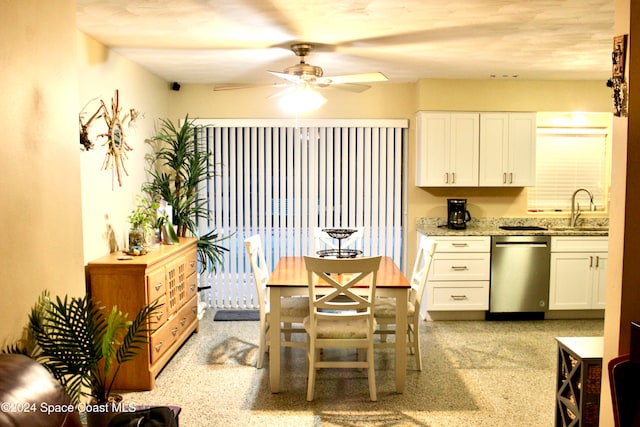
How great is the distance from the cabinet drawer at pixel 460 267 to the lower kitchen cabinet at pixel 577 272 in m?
0.73

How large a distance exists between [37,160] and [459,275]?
4112 mm

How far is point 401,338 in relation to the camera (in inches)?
139

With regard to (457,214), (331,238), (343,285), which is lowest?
(343,285)

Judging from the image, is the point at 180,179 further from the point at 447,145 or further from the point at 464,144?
the point at 464,144

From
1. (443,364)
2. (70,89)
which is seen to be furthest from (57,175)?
(443,364)

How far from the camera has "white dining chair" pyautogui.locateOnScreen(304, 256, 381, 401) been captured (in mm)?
3240

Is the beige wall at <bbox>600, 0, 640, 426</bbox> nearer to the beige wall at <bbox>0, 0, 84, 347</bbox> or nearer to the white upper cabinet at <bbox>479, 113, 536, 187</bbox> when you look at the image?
the beige wall at <bbox>0, 0, 84, 347</bbox>

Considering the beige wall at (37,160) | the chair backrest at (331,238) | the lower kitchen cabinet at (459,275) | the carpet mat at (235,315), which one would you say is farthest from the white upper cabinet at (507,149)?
the beige wall at (37,160)

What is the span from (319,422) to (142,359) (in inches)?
52.5

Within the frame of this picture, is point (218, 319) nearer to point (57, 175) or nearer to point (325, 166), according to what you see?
point (325, 166)

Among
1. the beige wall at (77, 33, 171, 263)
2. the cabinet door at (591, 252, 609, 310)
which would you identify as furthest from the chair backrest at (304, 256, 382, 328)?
the cabinet door at (591, 252, 609, 310)

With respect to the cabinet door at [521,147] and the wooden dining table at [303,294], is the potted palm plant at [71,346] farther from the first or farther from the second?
the cabinet door at [521,147]

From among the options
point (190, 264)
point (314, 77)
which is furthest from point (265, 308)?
point (314, 77)

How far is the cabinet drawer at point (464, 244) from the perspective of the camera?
17.1ft
